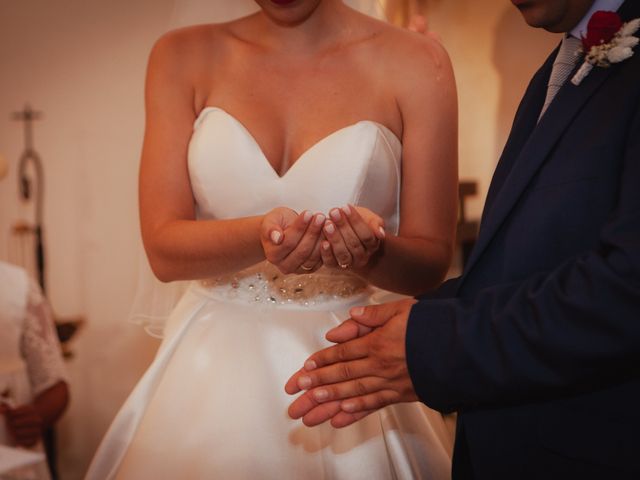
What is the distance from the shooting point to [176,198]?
56.3 inches

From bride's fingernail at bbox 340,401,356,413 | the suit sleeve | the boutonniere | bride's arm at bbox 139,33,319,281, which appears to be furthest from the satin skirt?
the boutonniere

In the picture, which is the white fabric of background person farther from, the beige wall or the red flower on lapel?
the red flower on lapel

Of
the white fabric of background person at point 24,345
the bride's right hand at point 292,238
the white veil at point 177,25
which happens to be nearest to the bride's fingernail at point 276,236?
the bride's right hand at point 292,238

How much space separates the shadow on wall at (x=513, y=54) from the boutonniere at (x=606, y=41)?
87cm

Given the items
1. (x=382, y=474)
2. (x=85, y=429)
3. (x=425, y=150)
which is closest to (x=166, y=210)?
(x=425, y=150)

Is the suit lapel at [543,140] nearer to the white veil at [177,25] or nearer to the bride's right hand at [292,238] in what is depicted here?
the bride's right hand at [292,238]

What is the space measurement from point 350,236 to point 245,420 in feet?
1.30

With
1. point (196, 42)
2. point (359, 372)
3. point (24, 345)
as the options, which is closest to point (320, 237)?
point (359, 372)

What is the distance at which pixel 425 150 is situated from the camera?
4.65 feet

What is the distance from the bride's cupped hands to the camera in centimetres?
112

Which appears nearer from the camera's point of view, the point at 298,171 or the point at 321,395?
the point at 321,395

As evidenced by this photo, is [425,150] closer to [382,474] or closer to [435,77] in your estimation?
[435,77]

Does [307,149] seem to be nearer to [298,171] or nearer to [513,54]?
[298,171]

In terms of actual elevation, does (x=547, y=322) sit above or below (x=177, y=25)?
below
